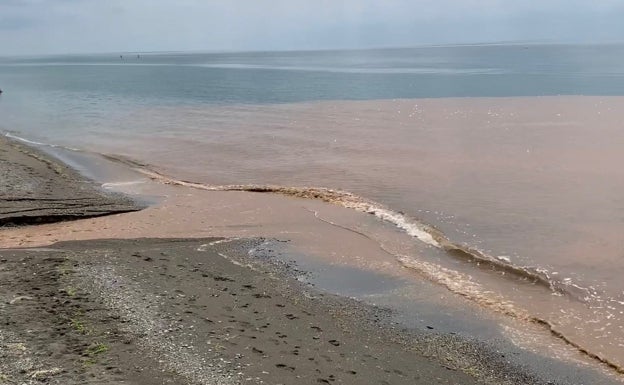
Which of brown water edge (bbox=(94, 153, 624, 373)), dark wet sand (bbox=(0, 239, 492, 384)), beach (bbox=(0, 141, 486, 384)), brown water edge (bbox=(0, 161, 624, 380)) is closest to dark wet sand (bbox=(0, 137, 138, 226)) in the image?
brown water edge (bbox=(0, 161, 624, 380))

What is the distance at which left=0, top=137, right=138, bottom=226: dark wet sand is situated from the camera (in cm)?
1439

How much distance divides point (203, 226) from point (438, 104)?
34.0 metres

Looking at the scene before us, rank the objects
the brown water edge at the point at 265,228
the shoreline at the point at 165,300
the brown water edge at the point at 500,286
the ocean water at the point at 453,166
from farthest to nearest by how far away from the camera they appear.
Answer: the brown water edge at the point at 265,228 → the ocean water at the point at 453,166 → the brown water edge at the point at 500,286 → the shoreline at the point at 165,300

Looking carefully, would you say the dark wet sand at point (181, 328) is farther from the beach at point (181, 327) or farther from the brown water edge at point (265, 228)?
the brown water edge at point (265, 228)

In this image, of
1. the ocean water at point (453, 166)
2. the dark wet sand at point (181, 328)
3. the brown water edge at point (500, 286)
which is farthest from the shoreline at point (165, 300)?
the ocean water at point (453, 166)

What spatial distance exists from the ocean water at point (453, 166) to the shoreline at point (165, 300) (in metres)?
2.38

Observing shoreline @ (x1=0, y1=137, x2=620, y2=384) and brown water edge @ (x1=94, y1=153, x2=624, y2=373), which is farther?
brown water edge @ (x1=94, y1=153, x2=624, y2=373)

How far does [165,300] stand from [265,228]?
549cm

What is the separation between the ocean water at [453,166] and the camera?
10.9 meters

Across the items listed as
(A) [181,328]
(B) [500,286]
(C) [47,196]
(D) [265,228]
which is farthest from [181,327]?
(C) [47,196]

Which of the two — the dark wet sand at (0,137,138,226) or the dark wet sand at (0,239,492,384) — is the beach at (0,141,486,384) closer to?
the dark wet sand at (0,239,492,384)

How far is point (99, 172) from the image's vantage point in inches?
837

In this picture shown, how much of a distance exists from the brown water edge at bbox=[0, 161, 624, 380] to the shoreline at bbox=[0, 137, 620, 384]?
4.42 ft

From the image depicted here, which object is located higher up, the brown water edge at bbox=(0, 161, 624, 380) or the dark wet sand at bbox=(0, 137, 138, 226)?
the dark wet sand at bbox=(0, 137, 138, 226)
